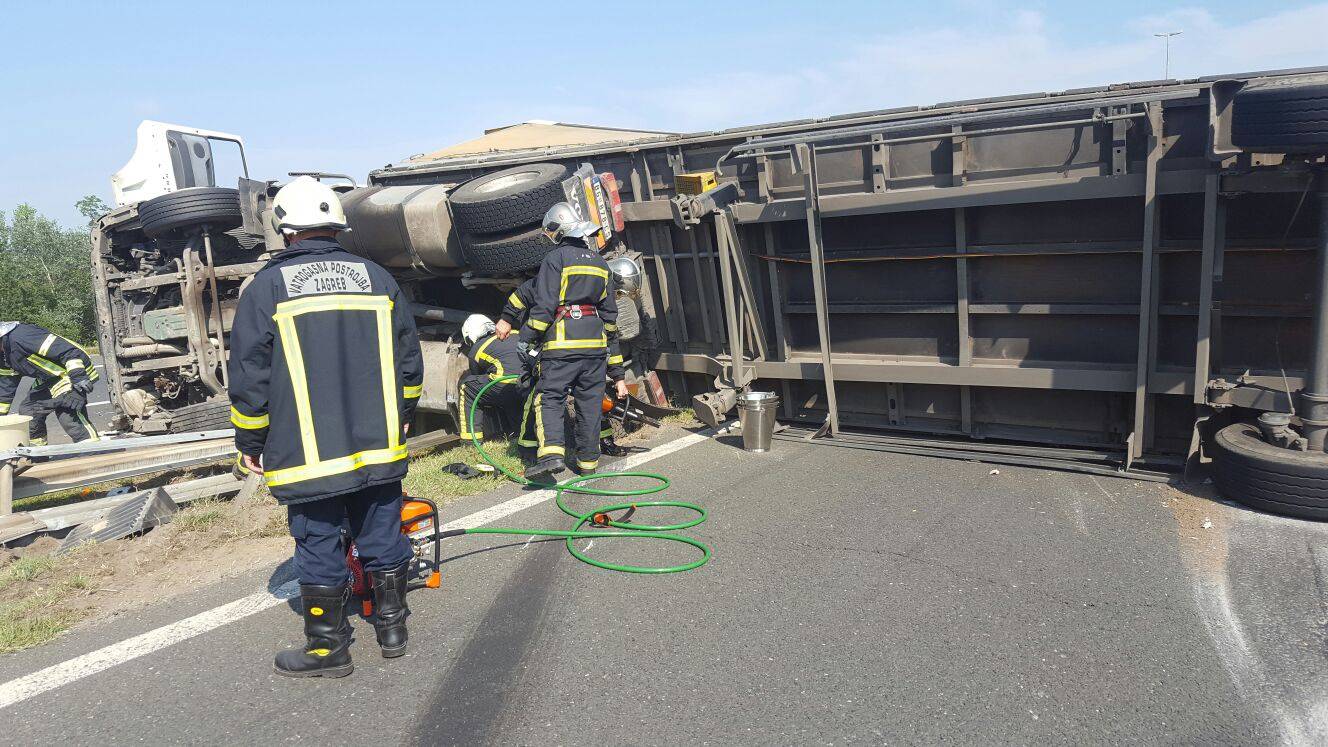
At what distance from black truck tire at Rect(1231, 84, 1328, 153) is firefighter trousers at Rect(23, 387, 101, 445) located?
9402 mm

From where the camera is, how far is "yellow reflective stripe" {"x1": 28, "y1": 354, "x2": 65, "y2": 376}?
8023 millimetres

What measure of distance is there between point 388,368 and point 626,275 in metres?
3.73

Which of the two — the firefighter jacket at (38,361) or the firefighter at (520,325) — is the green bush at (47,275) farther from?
the firefighter at (520,325)

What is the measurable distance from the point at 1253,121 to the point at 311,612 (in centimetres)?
498

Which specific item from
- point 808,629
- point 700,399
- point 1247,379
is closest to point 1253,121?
point 1247,379

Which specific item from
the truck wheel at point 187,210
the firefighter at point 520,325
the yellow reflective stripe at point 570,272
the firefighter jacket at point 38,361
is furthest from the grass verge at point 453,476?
the firefighter jacket at point 38,361

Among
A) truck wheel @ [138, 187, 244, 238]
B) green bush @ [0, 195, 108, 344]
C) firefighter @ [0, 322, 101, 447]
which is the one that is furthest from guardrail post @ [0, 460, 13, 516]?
green bush @ [0, 195, 108, 344]

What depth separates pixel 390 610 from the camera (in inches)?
147

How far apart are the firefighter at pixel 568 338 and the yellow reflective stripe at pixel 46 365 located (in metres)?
4.98

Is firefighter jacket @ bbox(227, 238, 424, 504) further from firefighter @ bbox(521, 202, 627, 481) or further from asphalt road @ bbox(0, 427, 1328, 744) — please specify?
firefighter @ bbox(521, 202, 627, 481)

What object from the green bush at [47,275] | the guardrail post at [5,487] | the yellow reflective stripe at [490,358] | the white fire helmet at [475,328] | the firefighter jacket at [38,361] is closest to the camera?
the guardrail post at [5,487]

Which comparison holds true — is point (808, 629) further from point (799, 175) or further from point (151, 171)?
point (151, 171)

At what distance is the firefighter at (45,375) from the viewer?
26.1 feet

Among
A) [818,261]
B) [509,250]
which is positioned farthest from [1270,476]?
[509,250]
